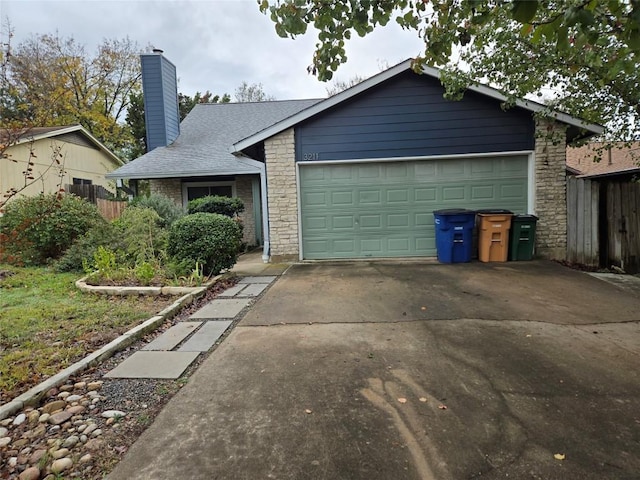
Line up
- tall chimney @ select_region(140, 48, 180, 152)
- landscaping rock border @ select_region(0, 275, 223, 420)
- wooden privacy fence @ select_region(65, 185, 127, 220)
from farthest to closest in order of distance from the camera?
1. tall chimney @ select_region(140, 48, 180, 152)
2. wooden privacy fence @ select_region(65, 185, 127, 220)
3. landscaping rock border @ select_region(0, 275, 223, 420)

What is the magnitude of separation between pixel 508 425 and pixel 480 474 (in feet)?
1.72

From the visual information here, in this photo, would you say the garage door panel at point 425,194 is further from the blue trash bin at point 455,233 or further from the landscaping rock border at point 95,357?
the landscaping rock border at point 95,357

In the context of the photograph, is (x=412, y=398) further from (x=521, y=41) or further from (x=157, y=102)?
(x=157, y=102)

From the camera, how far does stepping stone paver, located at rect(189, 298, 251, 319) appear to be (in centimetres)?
472

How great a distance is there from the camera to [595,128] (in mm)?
7246

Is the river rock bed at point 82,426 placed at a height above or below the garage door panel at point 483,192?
below

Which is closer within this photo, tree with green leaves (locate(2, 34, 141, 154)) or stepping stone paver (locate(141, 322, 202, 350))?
stepping stone paver (locate(141, 322, 202, 350))

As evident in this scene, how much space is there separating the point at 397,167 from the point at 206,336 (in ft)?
19.6

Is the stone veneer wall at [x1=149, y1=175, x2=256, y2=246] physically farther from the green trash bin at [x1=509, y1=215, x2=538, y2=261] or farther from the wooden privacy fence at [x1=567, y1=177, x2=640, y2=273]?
the wooden privacy fence at [x1=567, y1=177, x2=640, y2=273]

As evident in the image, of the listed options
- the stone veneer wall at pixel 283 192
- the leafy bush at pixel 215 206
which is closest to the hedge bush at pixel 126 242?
the stone veneer wall at pixel 283 192

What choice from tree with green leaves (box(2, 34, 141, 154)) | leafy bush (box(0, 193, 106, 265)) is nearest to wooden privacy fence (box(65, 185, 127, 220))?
leafy bush (box(0, 193, 106, 265))

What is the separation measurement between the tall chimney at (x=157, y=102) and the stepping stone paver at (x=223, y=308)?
10.5 m

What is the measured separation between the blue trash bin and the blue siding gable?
150cm

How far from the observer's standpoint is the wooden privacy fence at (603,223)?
6.93 m
